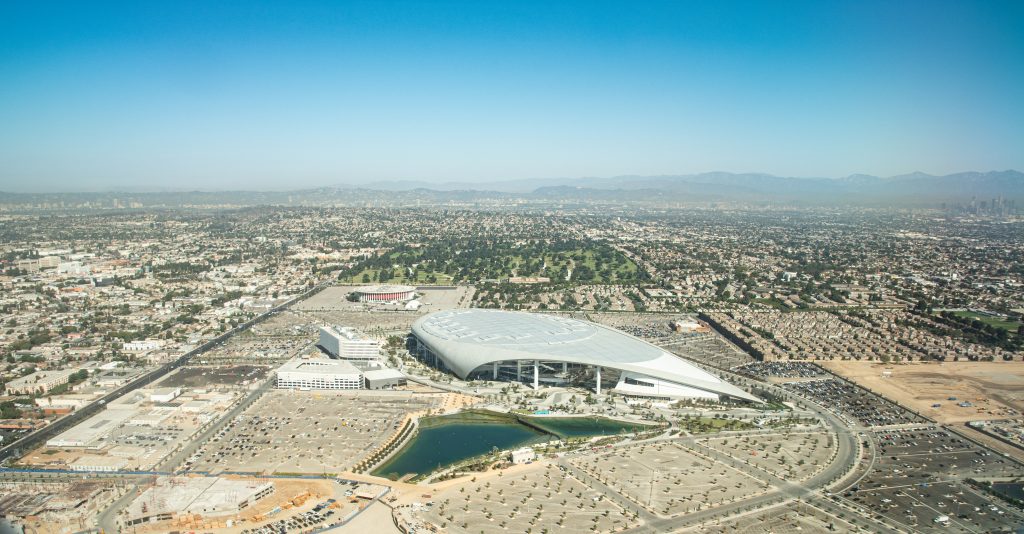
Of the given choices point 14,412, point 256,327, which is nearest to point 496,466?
point 14,412

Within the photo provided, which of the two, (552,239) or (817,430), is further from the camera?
(552,239)

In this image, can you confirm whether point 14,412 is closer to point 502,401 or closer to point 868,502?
point 502,401

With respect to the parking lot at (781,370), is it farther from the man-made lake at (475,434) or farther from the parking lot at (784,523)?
the parking lot at (784,523)

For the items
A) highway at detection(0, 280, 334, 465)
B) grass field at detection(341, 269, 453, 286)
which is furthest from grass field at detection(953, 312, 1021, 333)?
highway at detection(0, 280, 334, 465)

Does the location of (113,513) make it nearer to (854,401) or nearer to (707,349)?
(854,401)

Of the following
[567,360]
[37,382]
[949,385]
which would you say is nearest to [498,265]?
[567,360]
